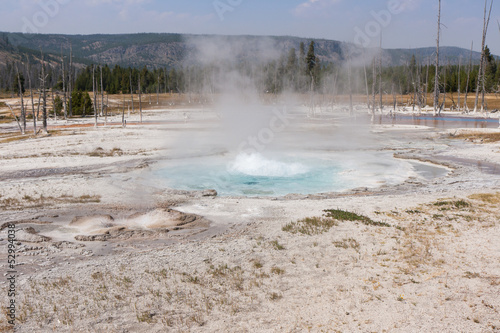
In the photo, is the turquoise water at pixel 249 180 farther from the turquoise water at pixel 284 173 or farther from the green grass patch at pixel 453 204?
the green grass patch at pixel 453 204

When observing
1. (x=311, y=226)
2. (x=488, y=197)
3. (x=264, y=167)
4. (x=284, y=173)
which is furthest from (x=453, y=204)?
(x=264, y=167)

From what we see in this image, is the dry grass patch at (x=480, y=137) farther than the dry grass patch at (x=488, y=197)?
Yes

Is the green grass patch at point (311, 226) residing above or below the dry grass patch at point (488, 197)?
below

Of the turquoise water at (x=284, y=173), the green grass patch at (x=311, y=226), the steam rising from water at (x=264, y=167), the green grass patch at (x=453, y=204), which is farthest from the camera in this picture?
the steam rising from water at (x=264, y=167)

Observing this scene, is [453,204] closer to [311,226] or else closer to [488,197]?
[488,197]

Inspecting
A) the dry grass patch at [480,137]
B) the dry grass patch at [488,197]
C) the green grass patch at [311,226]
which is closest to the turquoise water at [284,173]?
the dry grass patch at [488,197]

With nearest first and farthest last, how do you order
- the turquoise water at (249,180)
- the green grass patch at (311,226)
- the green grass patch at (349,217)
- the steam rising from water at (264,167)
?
the green grass patch at (311,226), the green grass patch at (349,217), the turquoise water at (249,180), the steam rising from water at (264,167)

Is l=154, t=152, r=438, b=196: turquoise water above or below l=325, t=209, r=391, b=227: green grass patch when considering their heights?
above

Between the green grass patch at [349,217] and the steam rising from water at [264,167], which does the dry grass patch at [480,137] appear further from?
the green grass patch at [349,217]

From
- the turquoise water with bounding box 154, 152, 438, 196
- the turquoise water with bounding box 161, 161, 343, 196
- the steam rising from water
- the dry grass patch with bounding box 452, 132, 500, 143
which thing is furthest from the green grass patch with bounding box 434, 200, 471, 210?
the dry grass patch with bounding box 452, 132, 500, 143

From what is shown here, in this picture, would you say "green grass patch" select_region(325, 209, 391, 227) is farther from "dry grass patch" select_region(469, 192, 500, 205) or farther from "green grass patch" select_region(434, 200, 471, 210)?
"dry grass patch" select_region(469, 192, 500, 205)

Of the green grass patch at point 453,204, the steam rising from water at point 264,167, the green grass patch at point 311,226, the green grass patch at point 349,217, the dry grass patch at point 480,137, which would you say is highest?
the dry grass patch at point 480,137

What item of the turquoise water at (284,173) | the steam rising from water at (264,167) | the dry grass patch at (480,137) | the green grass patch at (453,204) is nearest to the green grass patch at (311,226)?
the green grass patch at (453,204)

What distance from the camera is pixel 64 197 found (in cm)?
1278
